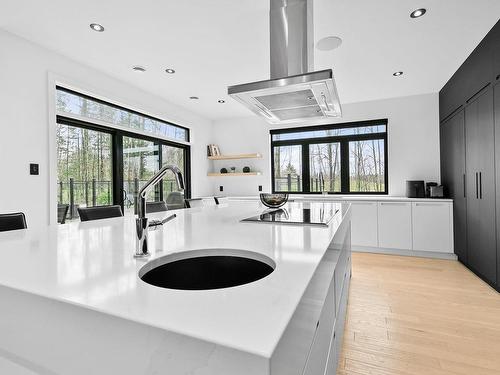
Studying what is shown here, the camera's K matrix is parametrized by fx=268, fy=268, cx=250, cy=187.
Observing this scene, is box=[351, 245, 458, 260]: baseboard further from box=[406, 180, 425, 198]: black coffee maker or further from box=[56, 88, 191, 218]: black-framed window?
box=[56, 88, 191, 218]: black-framed window

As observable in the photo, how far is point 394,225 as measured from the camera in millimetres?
4008

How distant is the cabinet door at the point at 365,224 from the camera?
4129mm

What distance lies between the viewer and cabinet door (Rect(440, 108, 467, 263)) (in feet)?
10.9

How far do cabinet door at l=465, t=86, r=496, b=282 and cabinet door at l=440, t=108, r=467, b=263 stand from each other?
0.15 meters

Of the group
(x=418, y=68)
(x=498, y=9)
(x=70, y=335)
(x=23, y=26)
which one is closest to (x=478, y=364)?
(x=70, y=335)

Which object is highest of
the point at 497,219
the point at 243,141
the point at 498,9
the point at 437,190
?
the point at 498,9

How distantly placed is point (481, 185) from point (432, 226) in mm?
1135

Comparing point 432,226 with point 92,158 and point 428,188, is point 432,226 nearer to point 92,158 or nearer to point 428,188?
point 428,188

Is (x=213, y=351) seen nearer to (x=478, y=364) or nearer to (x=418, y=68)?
(x=478, y=364)

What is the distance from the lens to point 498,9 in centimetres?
221

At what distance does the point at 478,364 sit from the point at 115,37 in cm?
376

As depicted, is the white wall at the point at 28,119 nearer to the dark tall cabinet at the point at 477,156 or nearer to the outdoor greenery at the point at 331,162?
the outdoor greenery at the point at 331,162

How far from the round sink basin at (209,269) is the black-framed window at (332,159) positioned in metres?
4.38

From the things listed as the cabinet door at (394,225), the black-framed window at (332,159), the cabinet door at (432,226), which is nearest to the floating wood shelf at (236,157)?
the black-framed window at (332,159)
